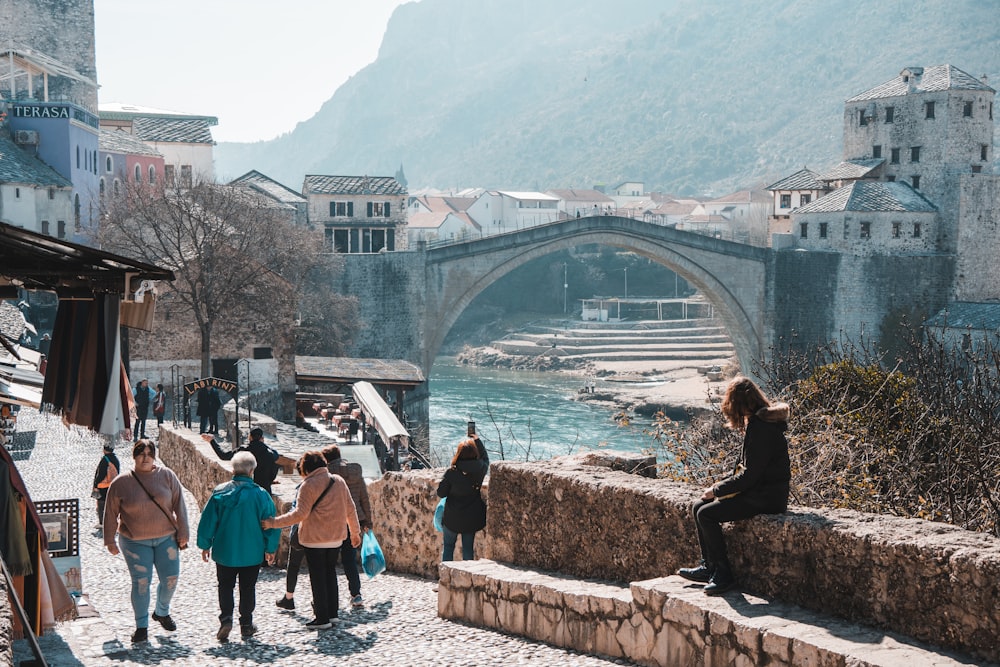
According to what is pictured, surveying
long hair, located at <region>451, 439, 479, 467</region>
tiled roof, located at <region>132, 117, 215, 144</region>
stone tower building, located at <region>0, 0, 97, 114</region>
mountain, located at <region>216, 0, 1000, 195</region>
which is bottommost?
long hair, located at <region>451, 439, 479, 467</region>

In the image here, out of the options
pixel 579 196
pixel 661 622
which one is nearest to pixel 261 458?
pixel 661 622

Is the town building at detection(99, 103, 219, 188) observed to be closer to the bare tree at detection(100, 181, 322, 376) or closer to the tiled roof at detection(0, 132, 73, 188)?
the tiled roof at detection(0, 132, 73, 188)

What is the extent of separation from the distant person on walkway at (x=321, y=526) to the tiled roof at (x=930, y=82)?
40.4 metres

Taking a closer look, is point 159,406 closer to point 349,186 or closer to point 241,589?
point 241,589

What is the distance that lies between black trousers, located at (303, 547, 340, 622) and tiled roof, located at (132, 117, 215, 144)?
150 ft

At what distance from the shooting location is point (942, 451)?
33.4 ft

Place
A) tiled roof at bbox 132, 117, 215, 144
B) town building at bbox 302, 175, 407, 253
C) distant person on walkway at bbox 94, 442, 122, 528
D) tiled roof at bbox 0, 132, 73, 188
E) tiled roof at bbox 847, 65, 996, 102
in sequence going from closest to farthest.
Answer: distant person on walkway at bbox 94, 442, 122, 528
tiled roof at bbox 0, 132, 73, 188
tiled roof at bbox 847, 65, 996, 102
town building at bbox 302, 175, 407, 253
tiled roof at bbox 132, 117, 215, 144

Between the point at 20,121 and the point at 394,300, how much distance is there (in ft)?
37.0

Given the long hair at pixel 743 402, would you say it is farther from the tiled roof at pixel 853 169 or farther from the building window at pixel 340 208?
the building window at pixel 340 208

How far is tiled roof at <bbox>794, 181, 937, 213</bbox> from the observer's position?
42.4 metres

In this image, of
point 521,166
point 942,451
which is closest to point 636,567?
point 942,451

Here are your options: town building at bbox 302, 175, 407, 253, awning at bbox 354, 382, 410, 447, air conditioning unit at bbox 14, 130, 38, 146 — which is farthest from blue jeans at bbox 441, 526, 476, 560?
town building at bbox 302, 175, 407, 253

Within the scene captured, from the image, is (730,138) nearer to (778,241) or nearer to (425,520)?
(778,241)

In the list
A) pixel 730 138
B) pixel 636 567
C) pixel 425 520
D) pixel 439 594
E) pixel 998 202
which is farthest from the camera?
pixel 730 138
